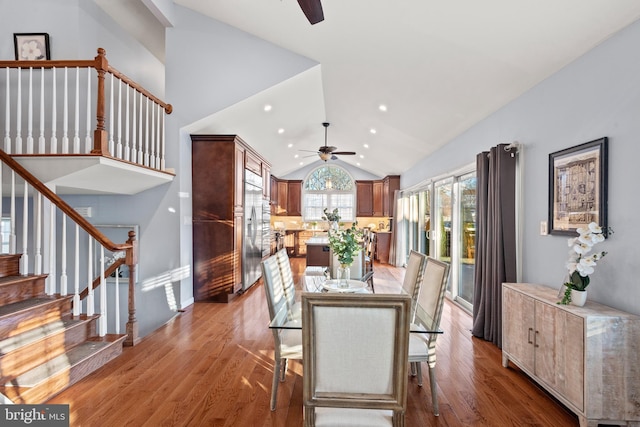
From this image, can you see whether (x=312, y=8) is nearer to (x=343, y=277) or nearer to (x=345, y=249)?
(x=345, y=249)

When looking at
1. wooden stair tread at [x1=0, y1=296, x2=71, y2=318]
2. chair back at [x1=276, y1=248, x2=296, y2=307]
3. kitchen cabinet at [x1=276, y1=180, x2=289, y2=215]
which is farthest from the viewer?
kitchen cabinet at [x1=276, y1=180, x2=289, y2=215]

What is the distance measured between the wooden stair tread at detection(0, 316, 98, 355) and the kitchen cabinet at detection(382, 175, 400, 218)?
7.85 m

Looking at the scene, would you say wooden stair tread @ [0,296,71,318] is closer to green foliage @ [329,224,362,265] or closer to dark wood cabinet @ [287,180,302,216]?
green foliage @ [329,224,362,265]

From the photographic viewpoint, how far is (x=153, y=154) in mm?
4445

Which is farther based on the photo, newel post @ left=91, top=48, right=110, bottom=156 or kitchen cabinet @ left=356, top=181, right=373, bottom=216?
kitchen cabinet @ left=356, top=181, right=373, bottom=216

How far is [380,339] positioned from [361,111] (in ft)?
15.7

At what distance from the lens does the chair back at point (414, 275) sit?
110 inches

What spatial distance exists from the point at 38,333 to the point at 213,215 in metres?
2.73

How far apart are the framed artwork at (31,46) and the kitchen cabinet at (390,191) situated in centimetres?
770

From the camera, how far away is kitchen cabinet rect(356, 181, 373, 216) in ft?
35.3

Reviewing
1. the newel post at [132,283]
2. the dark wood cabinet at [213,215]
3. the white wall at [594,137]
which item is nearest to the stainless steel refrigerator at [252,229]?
the dark wood cabinet at [213,215]

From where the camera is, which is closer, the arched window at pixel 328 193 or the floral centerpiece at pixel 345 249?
the floral centerpiece at pixel 345 249

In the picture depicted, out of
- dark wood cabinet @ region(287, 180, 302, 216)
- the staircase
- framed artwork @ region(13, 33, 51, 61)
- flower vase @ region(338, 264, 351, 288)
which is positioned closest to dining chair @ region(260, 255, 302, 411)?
flower vase @ region(338, 264, 351, 288)

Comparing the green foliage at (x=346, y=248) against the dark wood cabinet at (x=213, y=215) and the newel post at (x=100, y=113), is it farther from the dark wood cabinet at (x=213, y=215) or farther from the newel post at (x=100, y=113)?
the dark wood cabinet at (x=213, y=215)
